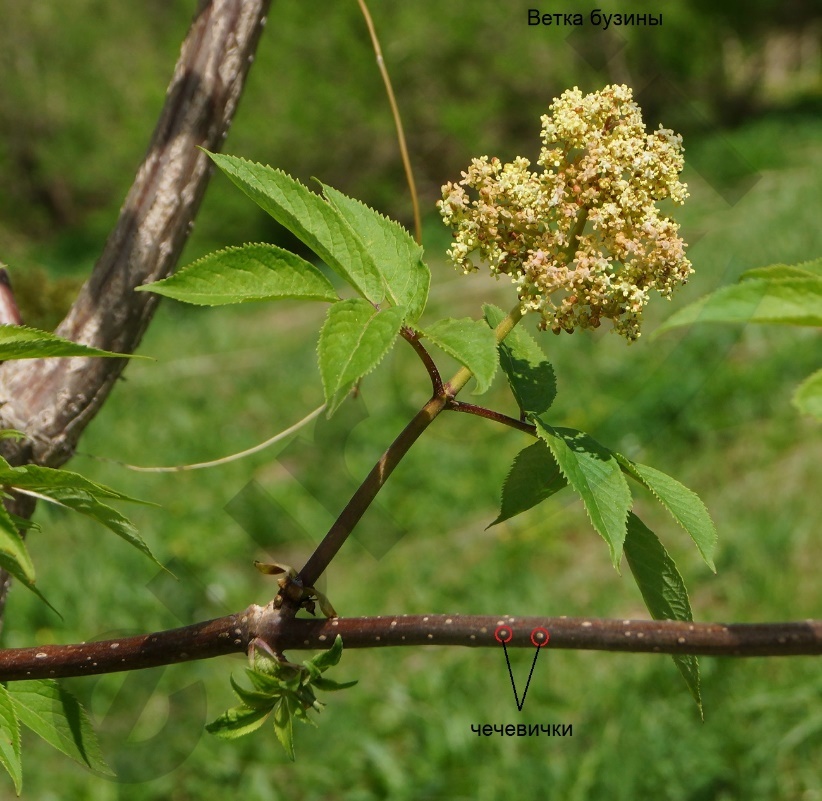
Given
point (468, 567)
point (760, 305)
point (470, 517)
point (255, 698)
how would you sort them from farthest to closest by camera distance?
point (470, 517) < point (468, 567) < point (255, 698) < point (760, 305)

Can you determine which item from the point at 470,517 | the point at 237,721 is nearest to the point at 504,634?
the point at 237,721

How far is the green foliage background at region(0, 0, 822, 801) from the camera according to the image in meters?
2.83

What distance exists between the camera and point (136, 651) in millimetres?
720

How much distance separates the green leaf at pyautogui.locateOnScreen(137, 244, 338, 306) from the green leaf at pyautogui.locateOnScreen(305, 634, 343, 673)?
0.79ft

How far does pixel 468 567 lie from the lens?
3.89m

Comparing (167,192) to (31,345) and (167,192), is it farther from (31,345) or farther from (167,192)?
(31,345)

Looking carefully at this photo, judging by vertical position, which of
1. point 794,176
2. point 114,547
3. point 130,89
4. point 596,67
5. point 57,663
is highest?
point 130,89

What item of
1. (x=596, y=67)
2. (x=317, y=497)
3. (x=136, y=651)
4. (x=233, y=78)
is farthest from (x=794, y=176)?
(x=136, y=651)

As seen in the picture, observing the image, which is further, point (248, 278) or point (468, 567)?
Answer: point (468, 567)

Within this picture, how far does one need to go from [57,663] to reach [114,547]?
12.1 feet

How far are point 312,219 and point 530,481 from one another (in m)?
0.27

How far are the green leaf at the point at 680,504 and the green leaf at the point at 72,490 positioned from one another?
357 millimetres

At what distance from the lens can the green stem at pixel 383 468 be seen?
0.70 meters

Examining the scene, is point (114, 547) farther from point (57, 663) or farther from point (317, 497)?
point (57, 663)
